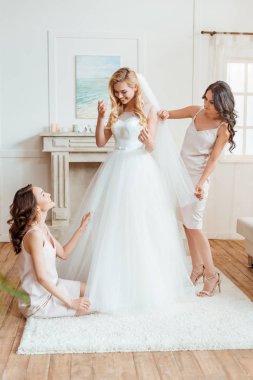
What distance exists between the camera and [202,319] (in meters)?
3.19

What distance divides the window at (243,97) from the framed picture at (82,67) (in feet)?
3.45

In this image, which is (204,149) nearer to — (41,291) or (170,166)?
(170,166)

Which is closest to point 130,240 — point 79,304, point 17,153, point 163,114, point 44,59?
point 79,304

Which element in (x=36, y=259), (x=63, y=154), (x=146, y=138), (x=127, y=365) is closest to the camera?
(x=127, y=365)

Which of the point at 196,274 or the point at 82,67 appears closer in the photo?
the point at 196,274

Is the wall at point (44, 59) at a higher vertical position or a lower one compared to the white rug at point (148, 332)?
higher

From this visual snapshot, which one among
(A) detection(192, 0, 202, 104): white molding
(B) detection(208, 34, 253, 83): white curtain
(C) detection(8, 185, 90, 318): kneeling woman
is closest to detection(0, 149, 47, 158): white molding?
(A) detection(192, 0, 202, 104): white molding

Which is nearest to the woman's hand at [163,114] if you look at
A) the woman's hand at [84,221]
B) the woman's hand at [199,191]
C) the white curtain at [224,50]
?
the woman's hand at [199,191]

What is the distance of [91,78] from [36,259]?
3.27 m

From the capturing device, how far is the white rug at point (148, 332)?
9.04 feet

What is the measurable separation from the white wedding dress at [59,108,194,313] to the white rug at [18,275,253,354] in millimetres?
137

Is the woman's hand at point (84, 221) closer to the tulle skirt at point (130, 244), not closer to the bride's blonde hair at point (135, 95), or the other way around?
the tulle skirt at point (130, 244)

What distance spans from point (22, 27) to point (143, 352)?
→ 426cm

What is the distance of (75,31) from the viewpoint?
5.89 metres
